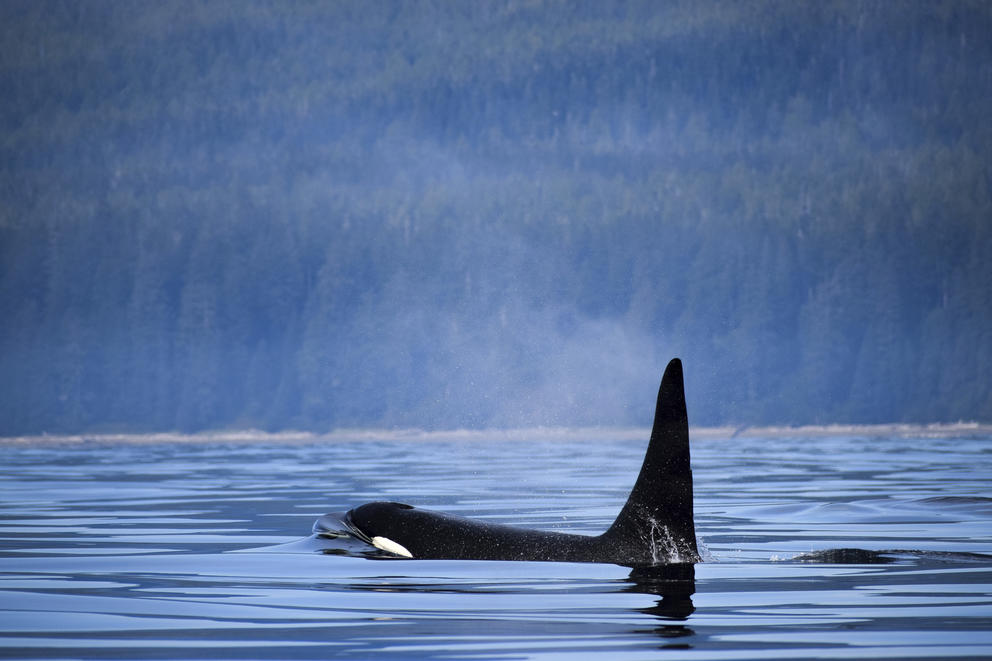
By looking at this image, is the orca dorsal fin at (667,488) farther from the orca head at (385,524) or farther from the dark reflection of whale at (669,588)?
the orca head at (385,524)

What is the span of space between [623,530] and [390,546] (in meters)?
2.63

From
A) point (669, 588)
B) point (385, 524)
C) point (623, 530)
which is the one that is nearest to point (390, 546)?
point (385, 524)

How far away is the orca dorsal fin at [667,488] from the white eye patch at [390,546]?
2.54 m

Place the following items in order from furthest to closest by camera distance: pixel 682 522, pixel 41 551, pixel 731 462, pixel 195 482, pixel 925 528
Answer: pixel 731 462 → pixel 195 482 → pixel 925 528 → pixel 41 551 → pixel 682 522

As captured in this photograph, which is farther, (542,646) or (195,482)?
(195,482)

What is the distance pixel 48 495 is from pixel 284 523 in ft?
34.8

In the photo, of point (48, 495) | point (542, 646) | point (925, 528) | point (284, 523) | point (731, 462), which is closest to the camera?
point (542, 646)

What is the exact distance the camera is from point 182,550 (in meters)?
16.1

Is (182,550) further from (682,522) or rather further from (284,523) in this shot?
(682,522)

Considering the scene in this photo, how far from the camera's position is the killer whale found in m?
12.6

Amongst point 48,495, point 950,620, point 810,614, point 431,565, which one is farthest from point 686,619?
point 48,495

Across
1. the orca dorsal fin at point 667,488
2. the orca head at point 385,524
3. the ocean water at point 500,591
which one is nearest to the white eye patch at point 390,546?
the orca head at point 385,524

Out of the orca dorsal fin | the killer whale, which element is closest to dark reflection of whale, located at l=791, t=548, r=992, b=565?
the killer whale

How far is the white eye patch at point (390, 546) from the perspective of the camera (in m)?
14.2
